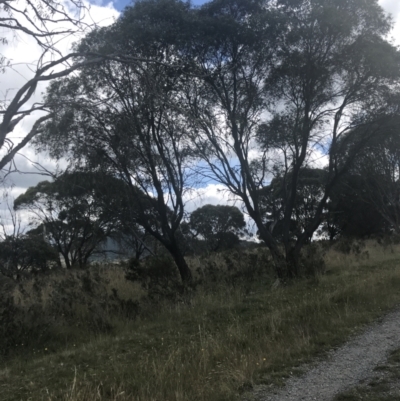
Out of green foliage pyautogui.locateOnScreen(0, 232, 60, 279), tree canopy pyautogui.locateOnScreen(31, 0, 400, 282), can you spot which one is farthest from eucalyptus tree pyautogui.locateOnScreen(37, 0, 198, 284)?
green foliage pyautogui.locateOnScreen(0, 232, 60, 279)

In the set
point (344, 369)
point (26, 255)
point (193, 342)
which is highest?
point (26, 255)

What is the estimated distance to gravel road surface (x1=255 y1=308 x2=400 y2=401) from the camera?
470cm

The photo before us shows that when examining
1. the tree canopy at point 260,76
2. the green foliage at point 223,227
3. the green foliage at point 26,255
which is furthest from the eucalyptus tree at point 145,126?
the green foliage at point 223,227

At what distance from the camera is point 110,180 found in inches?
465

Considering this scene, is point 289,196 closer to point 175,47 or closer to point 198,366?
point 175,47

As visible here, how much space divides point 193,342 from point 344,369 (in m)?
2.33

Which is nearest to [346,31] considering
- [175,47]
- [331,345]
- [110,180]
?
[175,47]

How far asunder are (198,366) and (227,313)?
140 inches

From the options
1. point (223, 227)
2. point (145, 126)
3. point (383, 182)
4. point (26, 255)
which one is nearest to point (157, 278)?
point (145, 126)

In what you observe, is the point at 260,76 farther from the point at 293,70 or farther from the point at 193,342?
the point at 193,342

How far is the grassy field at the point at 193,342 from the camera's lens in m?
5.22

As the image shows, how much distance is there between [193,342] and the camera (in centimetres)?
698

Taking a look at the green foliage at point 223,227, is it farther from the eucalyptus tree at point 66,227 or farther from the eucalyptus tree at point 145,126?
the eucalyptus tree at point 145,126

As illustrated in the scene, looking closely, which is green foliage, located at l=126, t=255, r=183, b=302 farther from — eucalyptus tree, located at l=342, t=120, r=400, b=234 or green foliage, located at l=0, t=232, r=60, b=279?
eucalyptus tree, located at l=342, t=120, r=400, b=234
